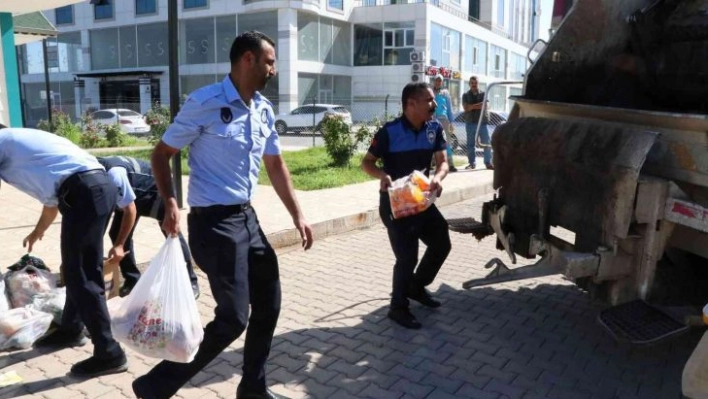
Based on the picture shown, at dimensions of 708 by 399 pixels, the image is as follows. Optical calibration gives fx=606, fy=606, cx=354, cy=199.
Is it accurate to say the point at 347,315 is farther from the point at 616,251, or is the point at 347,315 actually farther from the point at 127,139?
the point at 127,139

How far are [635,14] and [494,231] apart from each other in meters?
1.92

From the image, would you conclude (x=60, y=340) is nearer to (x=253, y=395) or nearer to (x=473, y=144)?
(x=253, y=395)

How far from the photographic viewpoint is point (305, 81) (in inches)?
1453

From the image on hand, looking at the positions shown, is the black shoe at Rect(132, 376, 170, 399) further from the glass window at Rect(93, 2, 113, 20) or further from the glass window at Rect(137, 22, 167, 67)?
the glass window at Rect(93, 2, 113, 20)

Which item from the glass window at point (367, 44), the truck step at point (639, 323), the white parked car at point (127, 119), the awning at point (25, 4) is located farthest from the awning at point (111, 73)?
the truck step at point (639, 323)

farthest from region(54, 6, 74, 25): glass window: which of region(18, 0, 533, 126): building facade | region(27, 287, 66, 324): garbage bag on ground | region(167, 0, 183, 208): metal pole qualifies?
region(27, 287, 66, 324): garbage bag on ground

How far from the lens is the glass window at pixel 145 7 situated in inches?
1580

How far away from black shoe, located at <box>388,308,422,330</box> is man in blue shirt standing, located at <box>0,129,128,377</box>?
185 centimetres

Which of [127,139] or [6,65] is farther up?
[6,65]

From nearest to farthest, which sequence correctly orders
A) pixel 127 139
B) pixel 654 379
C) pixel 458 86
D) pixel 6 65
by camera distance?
pixel 654 379 → pixel 6 65 → pixel 127 139 → pixel 458 86

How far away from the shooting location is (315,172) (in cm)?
1119

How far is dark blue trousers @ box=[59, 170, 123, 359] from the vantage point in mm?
3223

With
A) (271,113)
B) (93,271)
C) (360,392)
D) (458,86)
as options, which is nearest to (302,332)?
(360,392)

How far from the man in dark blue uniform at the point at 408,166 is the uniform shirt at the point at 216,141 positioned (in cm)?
138
